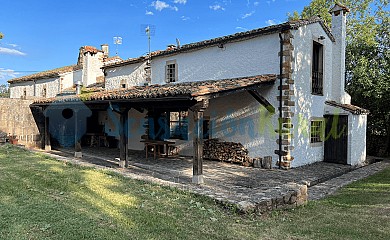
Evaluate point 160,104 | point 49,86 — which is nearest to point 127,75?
point 160,104

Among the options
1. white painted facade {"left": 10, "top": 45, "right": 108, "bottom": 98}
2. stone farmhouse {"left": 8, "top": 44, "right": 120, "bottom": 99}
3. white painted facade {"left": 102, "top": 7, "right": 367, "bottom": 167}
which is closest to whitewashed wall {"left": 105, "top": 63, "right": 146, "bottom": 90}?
white painted facade {"left": 102, "top": 7, "right": 367, "bottom": 167}

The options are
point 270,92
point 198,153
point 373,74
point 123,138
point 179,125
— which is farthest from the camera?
point 373,74

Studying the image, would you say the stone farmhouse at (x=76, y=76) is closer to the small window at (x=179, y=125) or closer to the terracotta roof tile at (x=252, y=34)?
the small window at (x=179, y=125)

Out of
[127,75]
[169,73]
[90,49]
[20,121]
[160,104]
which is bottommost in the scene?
[20,121]

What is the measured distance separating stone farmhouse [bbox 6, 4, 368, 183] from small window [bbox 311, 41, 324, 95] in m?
0.04

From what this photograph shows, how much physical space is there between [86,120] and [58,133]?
191cm

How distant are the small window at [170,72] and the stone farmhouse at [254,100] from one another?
0.16ft

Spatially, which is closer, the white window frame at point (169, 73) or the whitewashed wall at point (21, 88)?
the white window frame at point (169, 73)

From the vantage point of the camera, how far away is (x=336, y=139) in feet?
40.3

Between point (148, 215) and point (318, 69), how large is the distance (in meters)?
10.2

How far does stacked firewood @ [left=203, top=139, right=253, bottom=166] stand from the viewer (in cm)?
1133

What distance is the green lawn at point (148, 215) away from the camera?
4395 millimetres

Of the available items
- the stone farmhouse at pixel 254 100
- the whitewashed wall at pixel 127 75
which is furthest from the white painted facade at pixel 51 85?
the stone farmhouse at pixel 254 100

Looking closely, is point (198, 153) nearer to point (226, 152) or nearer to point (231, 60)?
point (226, 152)
